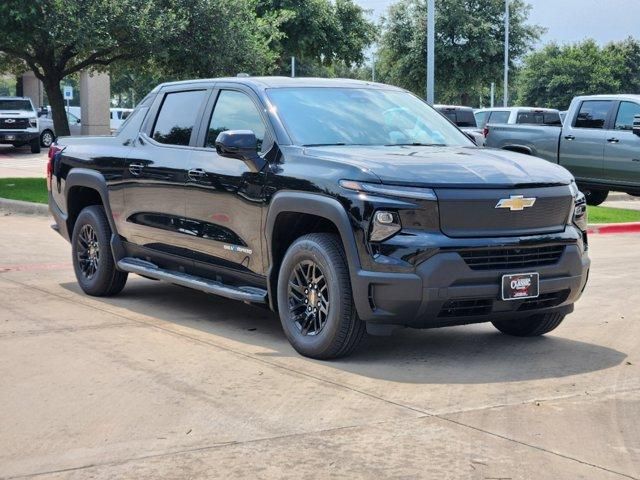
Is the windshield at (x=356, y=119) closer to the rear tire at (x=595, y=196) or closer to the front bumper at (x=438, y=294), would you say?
the front bumper at (x=438, y=294)

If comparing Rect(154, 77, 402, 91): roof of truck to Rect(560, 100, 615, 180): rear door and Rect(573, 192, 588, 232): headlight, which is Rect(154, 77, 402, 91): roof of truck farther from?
Rect(560, 100, 615, 180): rear door

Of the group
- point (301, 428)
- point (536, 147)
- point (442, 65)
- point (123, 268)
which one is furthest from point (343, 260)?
point (442, 65)

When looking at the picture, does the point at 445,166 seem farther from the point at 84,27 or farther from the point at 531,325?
the point at 84,27

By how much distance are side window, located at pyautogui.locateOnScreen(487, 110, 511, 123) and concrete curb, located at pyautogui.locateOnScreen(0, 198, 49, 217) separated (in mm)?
14125

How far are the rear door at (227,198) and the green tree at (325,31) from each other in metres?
32.3

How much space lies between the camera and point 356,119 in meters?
7.55

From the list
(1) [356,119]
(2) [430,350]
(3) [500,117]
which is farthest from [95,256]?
(3) [500,117]

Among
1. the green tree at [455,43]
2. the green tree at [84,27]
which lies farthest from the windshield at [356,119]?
the green tree at [455,43]

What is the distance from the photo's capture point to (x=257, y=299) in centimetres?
720

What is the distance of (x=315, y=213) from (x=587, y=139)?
490 inches

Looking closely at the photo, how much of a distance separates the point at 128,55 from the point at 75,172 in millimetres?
13693

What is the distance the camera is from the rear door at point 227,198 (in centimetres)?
722

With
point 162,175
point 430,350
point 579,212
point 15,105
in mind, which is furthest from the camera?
point 15,105

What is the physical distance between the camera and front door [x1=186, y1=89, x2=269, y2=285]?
284 inches
